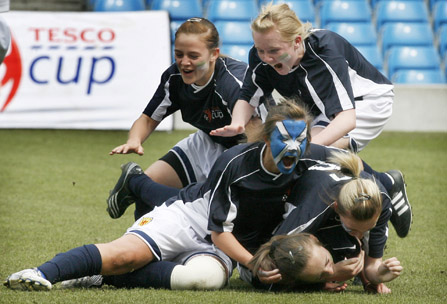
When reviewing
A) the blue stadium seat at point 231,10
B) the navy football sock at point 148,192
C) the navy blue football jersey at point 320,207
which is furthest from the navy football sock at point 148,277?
the blue stadium seat at point 231,10

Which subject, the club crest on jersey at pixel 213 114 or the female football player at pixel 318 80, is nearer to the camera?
the female football player at pixel 318 80

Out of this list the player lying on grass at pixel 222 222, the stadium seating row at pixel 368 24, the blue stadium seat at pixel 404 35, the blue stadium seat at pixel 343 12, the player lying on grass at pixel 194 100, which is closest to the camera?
the player lying on grass at pixel 222 222

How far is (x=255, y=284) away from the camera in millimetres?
3904

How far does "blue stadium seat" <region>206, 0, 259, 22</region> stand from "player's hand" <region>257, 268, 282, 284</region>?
8.86 metres

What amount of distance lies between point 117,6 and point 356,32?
11.8ft

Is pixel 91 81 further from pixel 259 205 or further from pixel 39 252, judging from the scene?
pixel 259 205

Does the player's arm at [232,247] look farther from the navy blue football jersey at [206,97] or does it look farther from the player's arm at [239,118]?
the navy blue football jersey at [206,97]

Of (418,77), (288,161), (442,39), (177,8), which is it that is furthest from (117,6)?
(288,161)

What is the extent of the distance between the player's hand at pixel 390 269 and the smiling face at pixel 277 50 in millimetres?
1232

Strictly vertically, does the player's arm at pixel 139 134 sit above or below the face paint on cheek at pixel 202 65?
below

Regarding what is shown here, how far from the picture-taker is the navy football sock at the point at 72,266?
360cm

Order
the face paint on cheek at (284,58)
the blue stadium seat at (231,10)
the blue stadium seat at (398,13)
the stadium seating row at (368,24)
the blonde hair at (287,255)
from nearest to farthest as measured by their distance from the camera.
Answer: the blonde hair at (287,255) < the face paint on cheek at (284,58) < the stadium seating row at (368,24) < the blue stadium seat at (231,10) < the blue stadium seat at (398,13)

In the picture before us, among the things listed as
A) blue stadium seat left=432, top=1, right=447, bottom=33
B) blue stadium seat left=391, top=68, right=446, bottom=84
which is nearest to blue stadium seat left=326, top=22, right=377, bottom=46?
blue stadium seat left=391, top=68, right=446, bottom=84

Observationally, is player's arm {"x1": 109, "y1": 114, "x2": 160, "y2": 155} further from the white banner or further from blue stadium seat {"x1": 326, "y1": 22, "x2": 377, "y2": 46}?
blue stadium seat {"x1": 326, "y1": 22, "x2": 377, "y2": 46}
